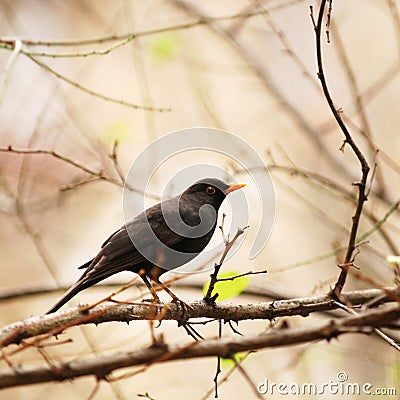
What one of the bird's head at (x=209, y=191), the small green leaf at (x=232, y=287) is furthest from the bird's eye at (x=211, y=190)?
the small green leaf at (x=232, y=287)

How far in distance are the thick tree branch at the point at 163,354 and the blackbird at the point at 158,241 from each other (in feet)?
3.76

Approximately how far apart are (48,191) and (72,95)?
4.37ft

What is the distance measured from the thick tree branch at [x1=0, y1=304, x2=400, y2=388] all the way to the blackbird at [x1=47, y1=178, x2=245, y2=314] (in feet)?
3.76

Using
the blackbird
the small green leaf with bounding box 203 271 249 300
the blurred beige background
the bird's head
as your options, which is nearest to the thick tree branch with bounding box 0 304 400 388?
the small green leaf with bounding box 203 271 249 300

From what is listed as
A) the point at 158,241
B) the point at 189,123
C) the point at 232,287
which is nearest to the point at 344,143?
the point at 232,287

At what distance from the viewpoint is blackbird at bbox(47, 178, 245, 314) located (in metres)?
2.61

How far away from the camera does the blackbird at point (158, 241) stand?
2611 millimetres

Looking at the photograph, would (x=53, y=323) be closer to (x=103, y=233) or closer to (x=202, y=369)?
(x=202, y=369)

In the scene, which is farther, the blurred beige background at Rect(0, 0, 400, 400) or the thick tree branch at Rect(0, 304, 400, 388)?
the blurred beige background at Rect(0, 0, 400, 400)

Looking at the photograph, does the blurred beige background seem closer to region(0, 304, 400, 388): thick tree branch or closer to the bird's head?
the bird's head

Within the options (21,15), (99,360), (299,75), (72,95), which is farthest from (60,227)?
(99,360)

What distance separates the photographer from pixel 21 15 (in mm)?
9141

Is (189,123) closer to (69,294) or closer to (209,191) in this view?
(209,191)

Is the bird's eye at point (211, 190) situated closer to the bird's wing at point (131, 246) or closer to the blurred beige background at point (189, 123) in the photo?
the bird's wing at point (131, 246)
